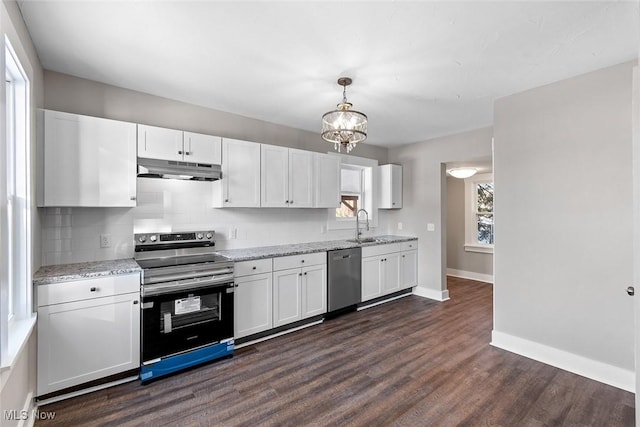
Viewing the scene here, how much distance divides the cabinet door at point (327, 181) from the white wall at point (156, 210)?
1.22 ft

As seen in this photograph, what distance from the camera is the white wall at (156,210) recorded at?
2.64m

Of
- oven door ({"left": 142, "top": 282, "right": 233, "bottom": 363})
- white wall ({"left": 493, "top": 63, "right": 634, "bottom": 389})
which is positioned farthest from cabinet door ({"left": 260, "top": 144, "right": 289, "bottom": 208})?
white wall ({"left": 493, "top": 63, "right": 634, "bottom": 389})

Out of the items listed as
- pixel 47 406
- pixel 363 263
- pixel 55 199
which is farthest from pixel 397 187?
pixel 47 406

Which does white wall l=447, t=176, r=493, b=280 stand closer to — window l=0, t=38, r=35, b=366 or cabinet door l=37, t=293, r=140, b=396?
cabinet door l=37, t=293, r=140, b=396

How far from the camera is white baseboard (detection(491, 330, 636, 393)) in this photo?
2398 millimetres

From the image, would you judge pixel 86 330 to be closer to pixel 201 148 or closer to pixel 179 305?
pixel 179 305

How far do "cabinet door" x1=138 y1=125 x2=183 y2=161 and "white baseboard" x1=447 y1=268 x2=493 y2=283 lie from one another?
19.4 ft

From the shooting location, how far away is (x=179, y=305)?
8.59 ft

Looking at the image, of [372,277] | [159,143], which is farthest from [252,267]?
[372,277]

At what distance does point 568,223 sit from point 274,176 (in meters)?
2.98

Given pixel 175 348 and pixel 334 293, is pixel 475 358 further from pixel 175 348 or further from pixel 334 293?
pixel 175 348

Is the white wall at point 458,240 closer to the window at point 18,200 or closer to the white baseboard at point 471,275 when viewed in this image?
the white baseboard at point 471,275

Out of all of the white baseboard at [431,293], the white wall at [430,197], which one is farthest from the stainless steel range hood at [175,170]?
the white baseboard at [431,293]

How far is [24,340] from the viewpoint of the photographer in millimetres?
1706
